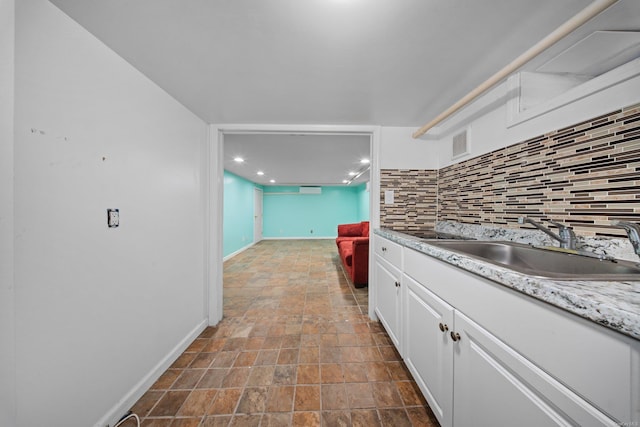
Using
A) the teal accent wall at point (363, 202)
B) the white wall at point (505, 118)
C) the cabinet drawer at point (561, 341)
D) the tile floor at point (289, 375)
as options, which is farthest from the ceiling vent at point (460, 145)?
the teal accent wall at point (363, 202)

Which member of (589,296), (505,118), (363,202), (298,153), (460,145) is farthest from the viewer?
(363,202)

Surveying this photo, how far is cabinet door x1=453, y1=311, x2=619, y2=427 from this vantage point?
20.2 inches

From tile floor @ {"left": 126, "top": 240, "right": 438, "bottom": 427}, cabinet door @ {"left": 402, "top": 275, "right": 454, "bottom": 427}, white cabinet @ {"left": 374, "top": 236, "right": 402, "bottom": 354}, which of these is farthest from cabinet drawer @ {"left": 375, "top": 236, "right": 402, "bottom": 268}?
tile floor @ {"left": 126, "top": 240, "right": 438, "bottom": 427}

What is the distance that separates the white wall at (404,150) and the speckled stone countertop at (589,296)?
5.31ft

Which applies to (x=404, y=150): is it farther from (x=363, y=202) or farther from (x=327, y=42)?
(x=363, y=202)

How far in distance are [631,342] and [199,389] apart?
1.89 m

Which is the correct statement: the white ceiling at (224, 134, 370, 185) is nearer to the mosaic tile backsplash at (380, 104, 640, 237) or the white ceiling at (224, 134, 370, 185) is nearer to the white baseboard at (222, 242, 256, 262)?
the mosaic tile backsplash at (380, 104, 640, 237)

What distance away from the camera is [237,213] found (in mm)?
5371

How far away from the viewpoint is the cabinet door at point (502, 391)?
513mm

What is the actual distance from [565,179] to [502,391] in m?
1.08

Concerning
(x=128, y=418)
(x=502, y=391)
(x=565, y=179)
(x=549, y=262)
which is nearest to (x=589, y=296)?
(x=502, y=391)

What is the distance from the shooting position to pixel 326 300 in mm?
2621

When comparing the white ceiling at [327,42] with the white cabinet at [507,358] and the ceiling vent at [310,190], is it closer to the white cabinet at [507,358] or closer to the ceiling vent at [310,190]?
the white cabinet at [507,358]

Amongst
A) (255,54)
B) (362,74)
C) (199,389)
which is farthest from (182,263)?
(362,74)
